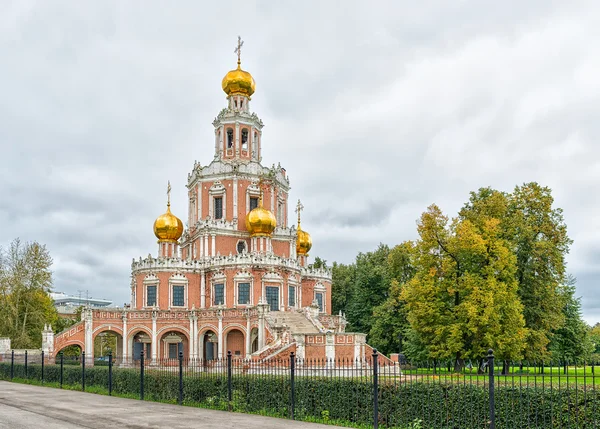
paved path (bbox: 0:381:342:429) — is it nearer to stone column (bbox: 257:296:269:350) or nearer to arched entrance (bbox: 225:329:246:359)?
stone column (bbox: 257:296:269:350)

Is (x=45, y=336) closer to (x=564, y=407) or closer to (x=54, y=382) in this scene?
(x=54, y=382)

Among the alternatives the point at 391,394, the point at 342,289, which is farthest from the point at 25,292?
the point at 391,394

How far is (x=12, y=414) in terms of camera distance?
16016 mm

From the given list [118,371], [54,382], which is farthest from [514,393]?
[54,382]

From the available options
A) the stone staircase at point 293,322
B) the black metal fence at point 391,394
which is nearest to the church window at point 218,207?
the stone staircase at point 293,322

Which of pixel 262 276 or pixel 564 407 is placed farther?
pixel 262 276

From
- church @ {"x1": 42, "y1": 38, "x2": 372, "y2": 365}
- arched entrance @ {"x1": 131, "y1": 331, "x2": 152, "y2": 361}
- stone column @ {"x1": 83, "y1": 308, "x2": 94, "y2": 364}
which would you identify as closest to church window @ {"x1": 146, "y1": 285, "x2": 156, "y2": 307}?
church @ {"x1": 42, "y1": 38, "x2": 372, "y2": 365}

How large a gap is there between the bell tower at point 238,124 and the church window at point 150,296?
12.6 metres

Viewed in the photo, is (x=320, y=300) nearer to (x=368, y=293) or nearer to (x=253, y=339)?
(x=368, y=293)

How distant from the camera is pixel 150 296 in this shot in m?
48.1

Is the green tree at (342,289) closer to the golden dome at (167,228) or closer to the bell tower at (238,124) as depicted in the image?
the bell tower at (238,124)

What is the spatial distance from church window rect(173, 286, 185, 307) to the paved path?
27.6 metres

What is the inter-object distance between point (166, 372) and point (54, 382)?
10.0 metres

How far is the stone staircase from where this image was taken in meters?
39.0
